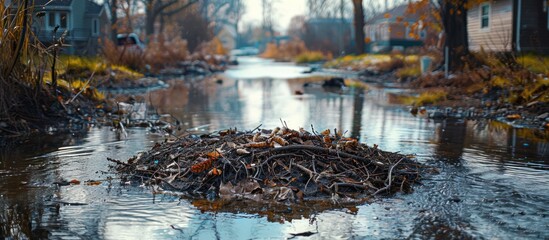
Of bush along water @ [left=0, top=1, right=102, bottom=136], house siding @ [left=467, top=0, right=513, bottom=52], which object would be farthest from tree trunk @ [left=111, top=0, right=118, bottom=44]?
bush along water @ [left=0, top=1, right=102, bottom=136]

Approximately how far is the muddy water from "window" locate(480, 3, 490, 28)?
19.9 metres

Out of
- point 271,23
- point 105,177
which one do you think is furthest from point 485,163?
point 271,23

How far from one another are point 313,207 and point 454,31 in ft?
64.9

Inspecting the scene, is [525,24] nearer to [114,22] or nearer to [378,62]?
[378,62]

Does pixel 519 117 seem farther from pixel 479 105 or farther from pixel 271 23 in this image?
pixel 271 23

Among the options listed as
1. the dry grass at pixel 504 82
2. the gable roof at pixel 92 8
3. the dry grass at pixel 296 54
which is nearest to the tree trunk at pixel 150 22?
the gable roof at pixel 92 8

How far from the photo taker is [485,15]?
32188 millimetres

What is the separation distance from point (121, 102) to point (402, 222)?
11402 mm

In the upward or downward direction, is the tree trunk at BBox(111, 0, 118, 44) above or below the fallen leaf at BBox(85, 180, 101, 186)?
above

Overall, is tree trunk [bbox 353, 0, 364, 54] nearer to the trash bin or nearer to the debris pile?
the trash bin

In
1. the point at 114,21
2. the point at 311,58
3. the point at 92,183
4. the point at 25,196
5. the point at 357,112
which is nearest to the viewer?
the point at 25,196

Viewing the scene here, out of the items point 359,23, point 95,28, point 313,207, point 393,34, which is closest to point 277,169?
point 313,207

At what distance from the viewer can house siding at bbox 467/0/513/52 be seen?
29.1 meters

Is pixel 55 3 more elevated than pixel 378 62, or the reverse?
pixel 55 3
